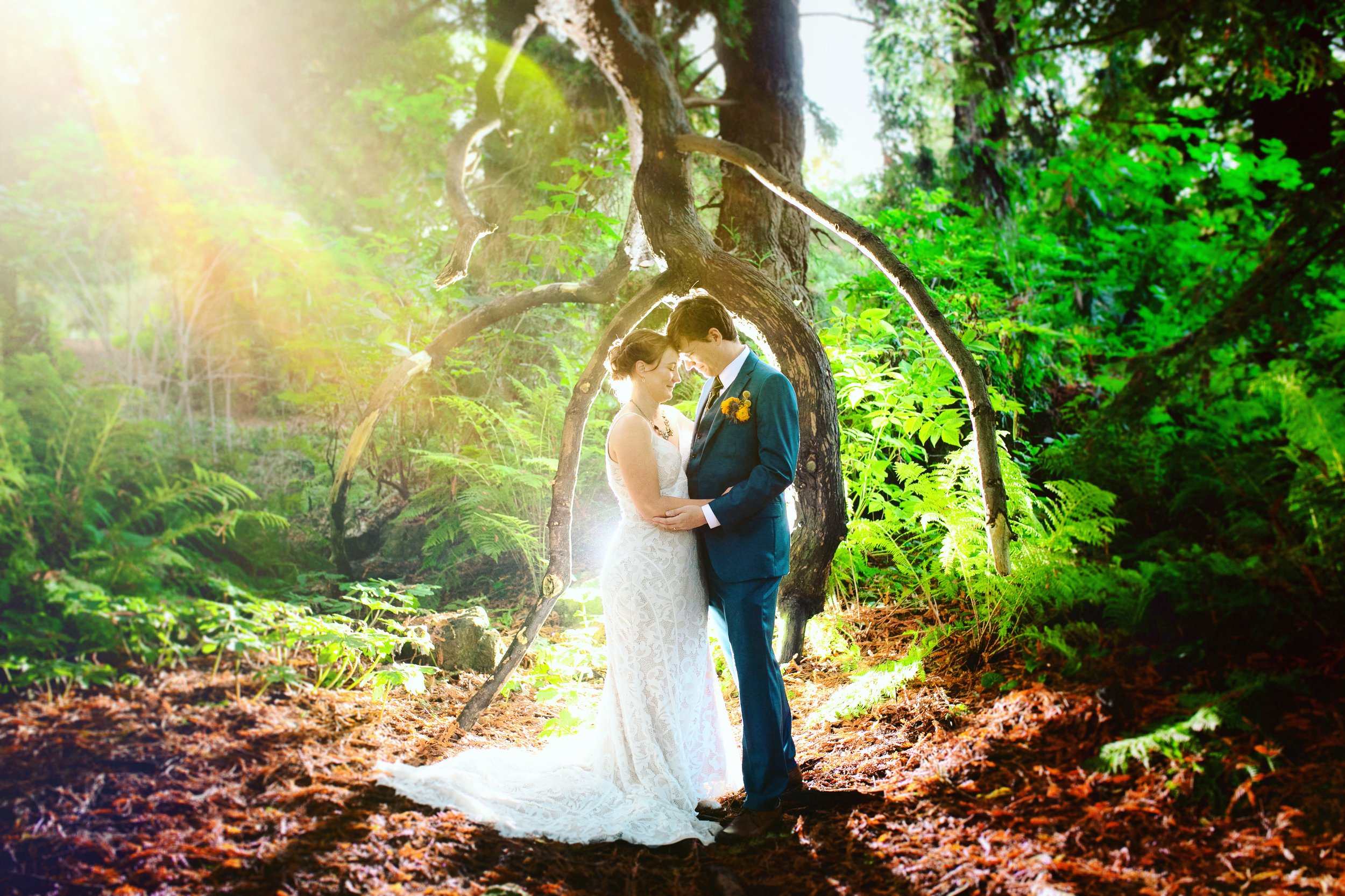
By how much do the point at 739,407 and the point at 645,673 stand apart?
4.30 ft

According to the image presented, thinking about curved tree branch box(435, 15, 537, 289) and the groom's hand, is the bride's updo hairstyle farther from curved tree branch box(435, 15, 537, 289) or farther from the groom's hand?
curved tree branch box(435, 15, 537, 289)

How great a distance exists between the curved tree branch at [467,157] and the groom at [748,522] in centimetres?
226

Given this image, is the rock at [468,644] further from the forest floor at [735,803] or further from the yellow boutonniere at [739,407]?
the yellow boutonniere at [739,407]

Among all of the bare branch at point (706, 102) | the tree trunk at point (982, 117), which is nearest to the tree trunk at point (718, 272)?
the bare branch at point (706, 102)

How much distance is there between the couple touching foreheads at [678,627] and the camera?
2814 mm

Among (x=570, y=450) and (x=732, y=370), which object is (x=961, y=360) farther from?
(x=570, y=450)

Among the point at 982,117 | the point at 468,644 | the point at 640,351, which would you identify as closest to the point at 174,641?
the point at 468,644

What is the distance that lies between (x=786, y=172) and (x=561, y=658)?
4.56 meters

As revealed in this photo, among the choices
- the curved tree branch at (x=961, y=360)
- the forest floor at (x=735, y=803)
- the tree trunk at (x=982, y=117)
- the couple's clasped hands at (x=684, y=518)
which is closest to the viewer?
the forest floor at (x=735, y=803)

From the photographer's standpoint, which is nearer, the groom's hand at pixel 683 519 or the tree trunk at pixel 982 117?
the groom's hand at pixel 683 519

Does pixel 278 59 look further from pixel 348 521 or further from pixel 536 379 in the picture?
pixel 348 521

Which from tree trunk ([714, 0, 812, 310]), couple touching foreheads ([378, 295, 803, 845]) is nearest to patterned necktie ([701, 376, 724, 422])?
couple touching foreheads ([378, 295, 803, 845])

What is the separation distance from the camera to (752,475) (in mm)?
2867

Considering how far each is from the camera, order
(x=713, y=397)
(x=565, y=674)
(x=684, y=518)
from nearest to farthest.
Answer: (x=684, y=518) → (x=713, y=397) → (x=565, y=674)
